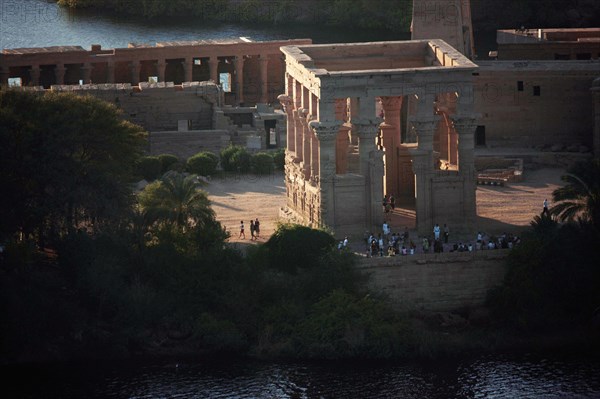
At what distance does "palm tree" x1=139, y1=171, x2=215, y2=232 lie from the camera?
87250 millimetres

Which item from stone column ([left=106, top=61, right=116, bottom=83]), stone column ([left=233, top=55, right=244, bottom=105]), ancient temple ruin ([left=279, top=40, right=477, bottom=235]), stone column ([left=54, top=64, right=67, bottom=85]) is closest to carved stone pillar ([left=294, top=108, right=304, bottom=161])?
ancient temple ruin ([left=279, top=40, right=477, bottom=235])

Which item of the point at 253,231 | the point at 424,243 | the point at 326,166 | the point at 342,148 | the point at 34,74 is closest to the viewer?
the point at 424,243

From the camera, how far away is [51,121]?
88562 mm

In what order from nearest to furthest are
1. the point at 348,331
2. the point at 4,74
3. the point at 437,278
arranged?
the point at 348,331, the point at 437,278, the point at 4,74

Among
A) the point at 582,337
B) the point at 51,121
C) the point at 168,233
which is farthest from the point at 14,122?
the point at 582,337

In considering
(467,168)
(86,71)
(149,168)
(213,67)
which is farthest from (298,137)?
(213,67)

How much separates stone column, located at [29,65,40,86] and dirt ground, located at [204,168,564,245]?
18.7 metres

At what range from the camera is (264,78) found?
121062 mm

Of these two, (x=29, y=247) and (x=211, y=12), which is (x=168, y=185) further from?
(x=211, y=12)

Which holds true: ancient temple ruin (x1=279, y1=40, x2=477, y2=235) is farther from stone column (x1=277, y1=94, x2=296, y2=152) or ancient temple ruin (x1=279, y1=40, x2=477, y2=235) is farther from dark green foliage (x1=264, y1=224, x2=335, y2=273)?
dark green foliage (x1=264, y1=224, x2=335, y2=273)

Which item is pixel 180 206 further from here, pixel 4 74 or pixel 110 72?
pixel 110 72

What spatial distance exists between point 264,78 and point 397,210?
2892cm

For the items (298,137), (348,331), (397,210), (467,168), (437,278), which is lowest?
(348,331)

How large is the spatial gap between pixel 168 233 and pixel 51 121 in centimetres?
651
